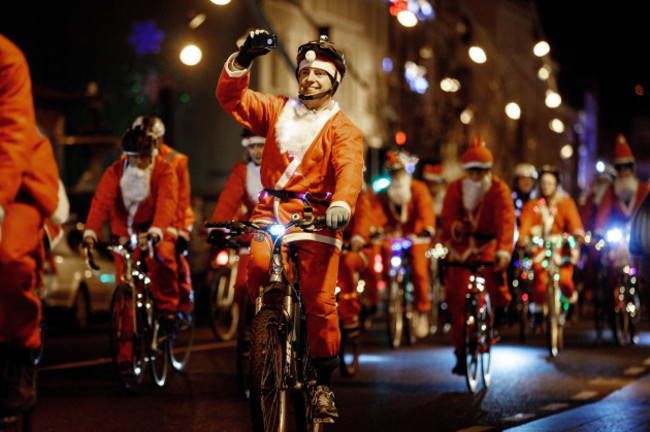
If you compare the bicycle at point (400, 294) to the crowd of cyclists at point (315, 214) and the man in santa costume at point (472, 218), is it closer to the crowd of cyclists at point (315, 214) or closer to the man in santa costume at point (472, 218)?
the crowd of cyclists at point (315, 214)

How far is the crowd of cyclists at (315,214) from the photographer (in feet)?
16.4

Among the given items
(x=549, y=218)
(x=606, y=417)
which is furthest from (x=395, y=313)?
(x=606, y=417)

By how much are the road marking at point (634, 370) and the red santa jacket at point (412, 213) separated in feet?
13.4

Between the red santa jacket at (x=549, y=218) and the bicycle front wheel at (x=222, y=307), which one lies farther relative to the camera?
the red santa jacket at (x=549, y=218)

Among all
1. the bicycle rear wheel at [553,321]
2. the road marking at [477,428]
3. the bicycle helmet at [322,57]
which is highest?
the bicycle helmet at [322,57]

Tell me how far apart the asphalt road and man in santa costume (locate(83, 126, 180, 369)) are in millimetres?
961

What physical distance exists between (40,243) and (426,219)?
427 inches

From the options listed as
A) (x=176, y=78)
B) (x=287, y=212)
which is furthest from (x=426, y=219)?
(x=176, y=78)

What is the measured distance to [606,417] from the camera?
328 inches

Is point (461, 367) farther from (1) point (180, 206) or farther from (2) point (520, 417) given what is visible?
(1) point (180, 206)

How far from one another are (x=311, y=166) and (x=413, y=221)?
8999 mm

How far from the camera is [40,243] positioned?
201 inches

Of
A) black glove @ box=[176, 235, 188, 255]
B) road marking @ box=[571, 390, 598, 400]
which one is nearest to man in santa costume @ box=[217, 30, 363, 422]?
road marking @ box=[571, 390, 598, 400]

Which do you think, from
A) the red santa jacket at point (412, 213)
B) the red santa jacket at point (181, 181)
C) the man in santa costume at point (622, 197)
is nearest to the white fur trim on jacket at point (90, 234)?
the red santa jacket at point (181, 181)
